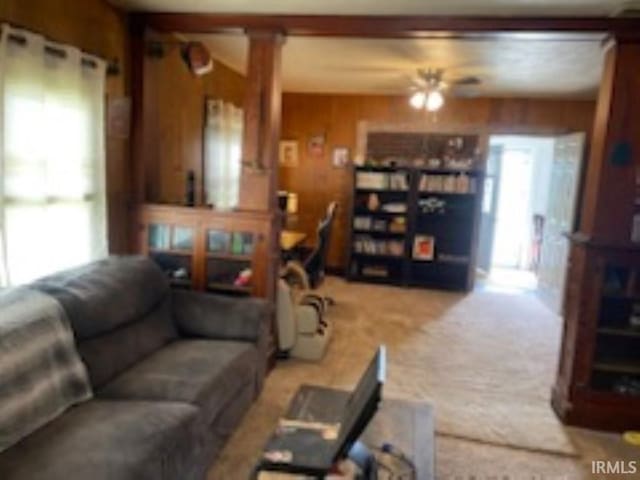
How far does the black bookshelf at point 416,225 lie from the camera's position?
6164 mm

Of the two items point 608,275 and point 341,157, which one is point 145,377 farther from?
point 341,157

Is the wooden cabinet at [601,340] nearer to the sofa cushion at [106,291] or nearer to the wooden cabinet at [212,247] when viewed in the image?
the wooden cabinet at [212,247]

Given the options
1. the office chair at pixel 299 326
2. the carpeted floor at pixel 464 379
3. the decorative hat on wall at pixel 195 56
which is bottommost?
the carpeted floor at pixel 464 379

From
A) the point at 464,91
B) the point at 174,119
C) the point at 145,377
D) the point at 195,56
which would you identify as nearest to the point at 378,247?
the point at 464,91

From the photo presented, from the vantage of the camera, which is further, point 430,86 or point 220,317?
point 430,86

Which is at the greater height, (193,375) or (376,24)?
(376,24)

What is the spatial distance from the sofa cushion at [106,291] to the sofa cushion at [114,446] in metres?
0.40

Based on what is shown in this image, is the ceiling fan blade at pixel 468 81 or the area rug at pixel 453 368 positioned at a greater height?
the ceiling fan blade at pixel 468 81

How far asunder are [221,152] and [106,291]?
2.68 m

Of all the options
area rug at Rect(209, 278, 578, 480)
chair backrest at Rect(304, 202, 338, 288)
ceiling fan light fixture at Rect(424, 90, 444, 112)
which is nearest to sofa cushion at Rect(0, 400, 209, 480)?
area rug at Rect(209, 278, 578, 480)

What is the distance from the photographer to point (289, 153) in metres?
6.75

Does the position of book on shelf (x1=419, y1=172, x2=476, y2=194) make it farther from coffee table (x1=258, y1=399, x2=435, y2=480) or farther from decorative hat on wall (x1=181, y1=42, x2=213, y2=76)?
coffee table (x1=258, y1=399, x2=435, y2=480)

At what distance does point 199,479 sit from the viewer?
215cm

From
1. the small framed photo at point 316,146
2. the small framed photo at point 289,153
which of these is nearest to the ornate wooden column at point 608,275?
the small framed photo at point 316,146
